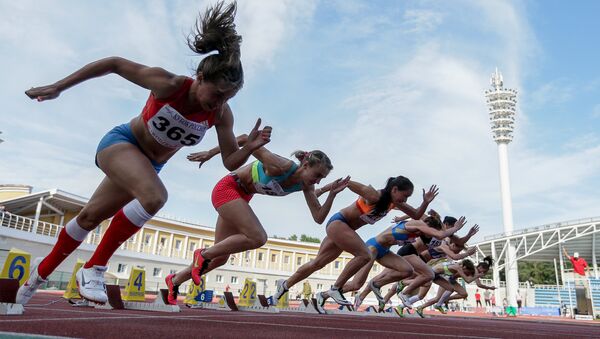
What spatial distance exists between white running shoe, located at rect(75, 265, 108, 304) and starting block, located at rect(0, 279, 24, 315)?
1.27ft

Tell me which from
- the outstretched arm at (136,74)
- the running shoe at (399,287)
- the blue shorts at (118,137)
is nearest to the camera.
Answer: the outstretched arm at (136,74)

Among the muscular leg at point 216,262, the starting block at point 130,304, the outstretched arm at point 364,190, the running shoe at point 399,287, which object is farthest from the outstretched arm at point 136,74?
the running shoe at point 399,287

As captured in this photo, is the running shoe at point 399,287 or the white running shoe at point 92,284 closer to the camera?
the white running shoe at point 92,284

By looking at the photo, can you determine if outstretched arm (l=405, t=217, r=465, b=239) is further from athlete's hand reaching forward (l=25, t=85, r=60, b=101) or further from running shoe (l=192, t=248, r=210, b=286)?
athlete's hand reaching forward (l=25, t=85, r=60, b=101)

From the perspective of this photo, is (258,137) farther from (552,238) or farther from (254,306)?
(552,238)

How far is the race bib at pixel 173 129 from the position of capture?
10.7 ft

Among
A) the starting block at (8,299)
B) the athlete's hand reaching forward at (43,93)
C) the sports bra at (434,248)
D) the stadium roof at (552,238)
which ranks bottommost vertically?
the starting block at (8,299)

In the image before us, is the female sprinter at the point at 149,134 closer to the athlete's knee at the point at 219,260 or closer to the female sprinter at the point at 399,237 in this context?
the athlete's knee at the point at 219,260

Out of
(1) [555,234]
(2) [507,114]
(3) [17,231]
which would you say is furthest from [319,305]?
(2) [507,114]

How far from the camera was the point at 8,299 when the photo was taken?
3066 mm

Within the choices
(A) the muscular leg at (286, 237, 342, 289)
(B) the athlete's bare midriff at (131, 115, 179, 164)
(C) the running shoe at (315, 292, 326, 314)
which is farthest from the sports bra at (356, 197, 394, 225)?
(B) the athlete's bare midriff at (131, 115, 179, 164)

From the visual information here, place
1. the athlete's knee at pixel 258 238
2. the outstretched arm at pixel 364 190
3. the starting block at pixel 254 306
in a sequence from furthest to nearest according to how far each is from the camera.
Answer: the starting block at pixel 254 306 < the outstretched arm at pixel 364 190 < the athlete's knee at pixel 258 238

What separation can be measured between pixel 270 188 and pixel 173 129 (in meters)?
2.01

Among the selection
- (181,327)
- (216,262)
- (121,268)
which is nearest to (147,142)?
(181,327)
